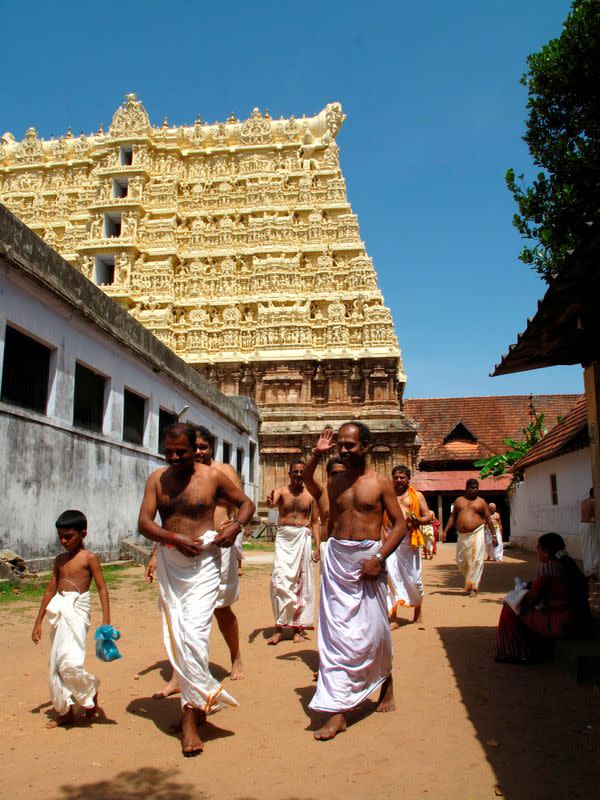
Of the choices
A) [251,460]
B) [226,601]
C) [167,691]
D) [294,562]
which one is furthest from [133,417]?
[251,460]

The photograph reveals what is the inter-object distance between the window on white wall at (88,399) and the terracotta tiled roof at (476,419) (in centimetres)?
1998

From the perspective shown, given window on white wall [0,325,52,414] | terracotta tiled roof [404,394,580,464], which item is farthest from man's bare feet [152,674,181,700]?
terracotta tiled roof [404,394,580,464]

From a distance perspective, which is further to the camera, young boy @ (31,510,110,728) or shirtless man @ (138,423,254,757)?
young boy @ (31,510,110,728)

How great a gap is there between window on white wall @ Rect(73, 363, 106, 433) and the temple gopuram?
13603mm

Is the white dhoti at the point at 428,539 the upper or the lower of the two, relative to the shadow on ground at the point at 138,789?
upper

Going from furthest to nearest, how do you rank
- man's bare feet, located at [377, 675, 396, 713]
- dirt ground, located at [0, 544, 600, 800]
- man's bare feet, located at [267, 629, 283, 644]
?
man's bare feet, located at [267, 629, 283, 644] → man's bare feet, located at [377, 675, 396, 713] → dirt ground, located at [0, 544, 600, 800]

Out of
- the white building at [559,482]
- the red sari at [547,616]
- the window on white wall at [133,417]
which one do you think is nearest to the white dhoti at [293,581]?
the red sari at [547,616]

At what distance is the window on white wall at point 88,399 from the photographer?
11836 millimetres

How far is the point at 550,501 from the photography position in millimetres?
16750

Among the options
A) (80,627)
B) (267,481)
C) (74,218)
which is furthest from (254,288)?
(80,627)

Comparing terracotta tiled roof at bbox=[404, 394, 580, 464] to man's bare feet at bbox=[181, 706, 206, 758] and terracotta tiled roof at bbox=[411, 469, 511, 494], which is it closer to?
terracotta tiled roof at bbox=[411, 469, 511, 494]

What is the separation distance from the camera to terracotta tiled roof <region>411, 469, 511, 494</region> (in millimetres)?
27094

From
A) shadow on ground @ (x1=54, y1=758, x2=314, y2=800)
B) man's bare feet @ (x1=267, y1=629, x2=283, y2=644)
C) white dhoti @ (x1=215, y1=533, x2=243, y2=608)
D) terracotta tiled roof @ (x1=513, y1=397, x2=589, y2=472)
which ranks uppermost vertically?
terracotta tiled roof @ (x1=513, y1=397, x2=589, y2=472)

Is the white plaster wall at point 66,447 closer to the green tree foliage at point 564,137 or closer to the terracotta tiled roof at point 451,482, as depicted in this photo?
the green tree foliage at point 564,137
